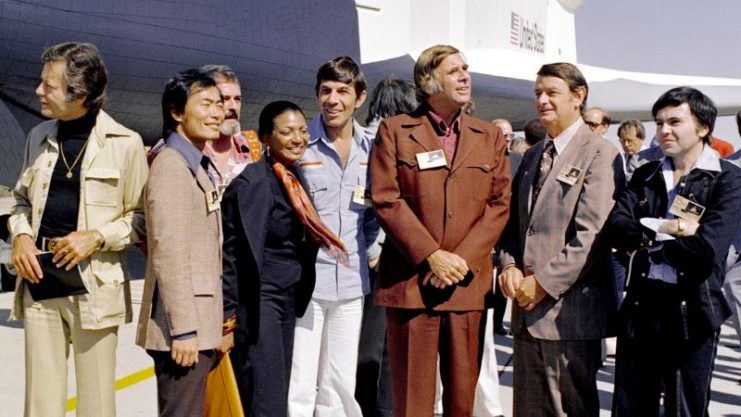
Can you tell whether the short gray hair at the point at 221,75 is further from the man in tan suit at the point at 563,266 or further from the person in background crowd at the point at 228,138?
the man in tan suit at the point at 563,266

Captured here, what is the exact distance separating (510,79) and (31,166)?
12491 mm

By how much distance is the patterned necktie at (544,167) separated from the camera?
2.53m

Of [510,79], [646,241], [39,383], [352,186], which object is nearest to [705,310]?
[646,241]

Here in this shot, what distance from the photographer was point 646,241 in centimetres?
234

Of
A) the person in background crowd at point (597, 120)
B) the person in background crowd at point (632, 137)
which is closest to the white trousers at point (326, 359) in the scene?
the person in background crowd at point (597, 120)

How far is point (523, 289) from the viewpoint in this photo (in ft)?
7.98

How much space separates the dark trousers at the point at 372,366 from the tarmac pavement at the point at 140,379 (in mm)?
729

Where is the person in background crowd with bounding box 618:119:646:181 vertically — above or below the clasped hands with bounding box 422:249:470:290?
above

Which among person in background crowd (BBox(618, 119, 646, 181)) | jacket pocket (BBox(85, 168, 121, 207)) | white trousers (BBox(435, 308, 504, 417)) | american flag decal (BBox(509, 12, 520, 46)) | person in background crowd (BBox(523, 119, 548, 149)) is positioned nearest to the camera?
jacket pocket (BBox(85, 168, 121, 207))

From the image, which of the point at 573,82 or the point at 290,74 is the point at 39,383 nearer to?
the point at 573,82

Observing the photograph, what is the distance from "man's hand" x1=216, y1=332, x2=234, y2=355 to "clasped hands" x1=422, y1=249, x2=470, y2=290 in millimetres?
682

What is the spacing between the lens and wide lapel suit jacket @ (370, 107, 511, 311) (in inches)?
92.2

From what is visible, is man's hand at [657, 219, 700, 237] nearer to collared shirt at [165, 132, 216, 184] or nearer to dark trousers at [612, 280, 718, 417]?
dark trousers at [612, 280, 718, 417]

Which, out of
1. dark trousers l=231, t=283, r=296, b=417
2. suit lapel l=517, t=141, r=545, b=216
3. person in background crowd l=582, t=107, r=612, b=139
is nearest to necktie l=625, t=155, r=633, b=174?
person in background crowd l=582, t=107, r=612, b=139
